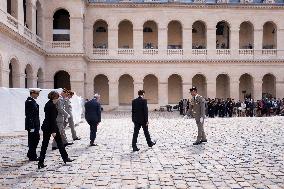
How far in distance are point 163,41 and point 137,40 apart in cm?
257

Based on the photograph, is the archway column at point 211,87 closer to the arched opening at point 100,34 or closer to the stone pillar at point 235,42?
the stone pillar at point 235,42

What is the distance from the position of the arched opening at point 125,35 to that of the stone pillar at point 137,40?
254 centimetres

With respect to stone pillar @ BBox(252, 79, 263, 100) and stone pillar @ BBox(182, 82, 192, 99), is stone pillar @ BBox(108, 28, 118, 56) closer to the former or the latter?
stone pillar @ BBox(182, 82, 192, 99)

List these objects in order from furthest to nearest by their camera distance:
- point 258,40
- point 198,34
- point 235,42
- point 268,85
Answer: point 268,85 < point 198,34 < point 258,40 < point 235,42

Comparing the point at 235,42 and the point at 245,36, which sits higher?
the point at 245,36

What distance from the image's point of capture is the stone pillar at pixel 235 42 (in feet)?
129

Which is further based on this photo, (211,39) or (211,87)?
(211,87)

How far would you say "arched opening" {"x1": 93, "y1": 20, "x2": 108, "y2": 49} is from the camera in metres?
40.8

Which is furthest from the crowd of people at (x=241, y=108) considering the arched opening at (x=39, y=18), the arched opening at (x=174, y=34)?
the arched opening at (x=39, y=18)

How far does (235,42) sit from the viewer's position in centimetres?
3944

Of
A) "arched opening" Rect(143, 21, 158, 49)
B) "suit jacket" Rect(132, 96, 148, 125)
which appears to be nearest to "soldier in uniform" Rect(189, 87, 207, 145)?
"suit jacket" Rect(132, 96, 148, 125)

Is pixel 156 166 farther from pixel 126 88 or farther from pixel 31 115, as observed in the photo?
pixel 126 88

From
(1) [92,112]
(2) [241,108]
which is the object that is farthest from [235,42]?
(1) [92,112]

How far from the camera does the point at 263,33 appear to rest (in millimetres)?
42125
